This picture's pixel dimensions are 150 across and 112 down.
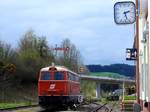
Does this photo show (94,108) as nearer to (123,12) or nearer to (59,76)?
(59,76)

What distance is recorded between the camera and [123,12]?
43.4 ft

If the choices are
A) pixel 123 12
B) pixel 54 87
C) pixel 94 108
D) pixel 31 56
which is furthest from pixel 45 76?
pixel 31 56

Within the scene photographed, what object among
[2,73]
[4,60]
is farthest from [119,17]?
[4,60]

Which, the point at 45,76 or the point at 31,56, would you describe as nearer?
the point at 45,76

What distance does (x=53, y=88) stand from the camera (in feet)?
138

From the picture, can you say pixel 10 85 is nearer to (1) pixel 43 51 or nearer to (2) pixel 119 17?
(1) pixel 43 51

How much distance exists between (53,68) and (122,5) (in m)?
29.1

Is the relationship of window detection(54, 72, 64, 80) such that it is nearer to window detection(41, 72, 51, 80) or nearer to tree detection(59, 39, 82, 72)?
window detection(41, 72, 51, 80)

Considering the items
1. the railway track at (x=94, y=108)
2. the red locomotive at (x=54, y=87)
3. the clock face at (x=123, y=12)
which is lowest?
the railway track at (x=94, y=108)

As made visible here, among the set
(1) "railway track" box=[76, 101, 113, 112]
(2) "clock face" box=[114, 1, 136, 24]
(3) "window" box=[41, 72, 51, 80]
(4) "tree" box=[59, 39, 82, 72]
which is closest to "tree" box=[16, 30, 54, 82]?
(4) "tree" box=[59, 39, 82, 72]

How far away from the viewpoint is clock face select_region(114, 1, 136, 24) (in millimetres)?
13195

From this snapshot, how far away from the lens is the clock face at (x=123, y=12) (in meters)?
13.2

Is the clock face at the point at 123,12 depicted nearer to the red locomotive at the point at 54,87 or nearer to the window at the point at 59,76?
the red locomotive at the point at 54,87

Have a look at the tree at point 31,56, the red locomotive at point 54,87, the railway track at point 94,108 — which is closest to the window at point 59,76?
the red locomotive at point 54,87
